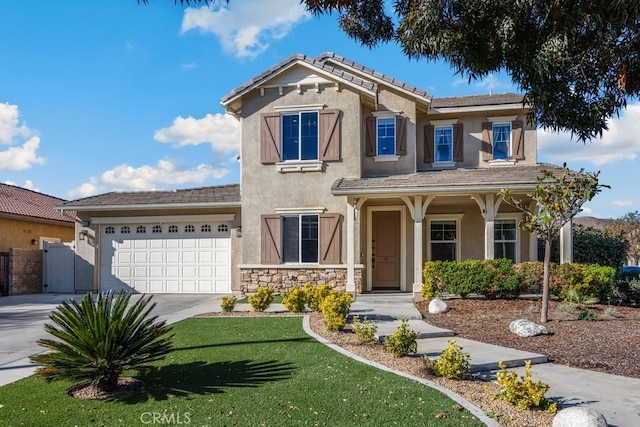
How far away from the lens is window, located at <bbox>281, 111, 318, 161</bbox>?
1593cm

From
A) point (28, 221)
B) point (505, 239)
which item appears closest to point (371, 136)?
point (505, 239)

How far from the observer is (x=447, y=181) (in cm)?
1403

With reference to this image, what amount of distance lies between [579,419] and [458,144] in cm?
1292

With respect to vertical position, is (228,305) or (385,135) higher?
(385,135)

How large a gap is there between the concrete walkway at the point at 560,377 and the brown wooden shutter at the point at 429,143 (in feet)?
25.4

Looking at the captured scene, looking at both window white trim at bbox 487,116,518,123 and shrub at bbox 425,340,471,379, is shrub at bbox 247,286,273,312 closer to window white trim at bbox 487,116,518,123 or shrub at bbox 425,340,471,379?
shrub at bbox 425,340,471,379

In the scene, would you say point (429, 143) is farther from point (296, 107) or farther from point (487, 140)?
point (296, 107)

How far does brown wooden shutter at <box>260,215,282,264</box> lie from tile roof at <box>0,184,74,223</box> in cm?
1012

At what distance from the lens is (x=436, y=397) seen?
560 centimetres

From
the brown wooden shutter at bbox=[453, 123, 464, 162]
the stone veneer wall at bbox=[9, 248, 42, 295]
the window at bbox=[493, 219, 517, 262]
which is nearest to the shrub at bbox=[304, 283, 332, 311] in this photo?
the window at bbox=[493, 219, 517, 262]

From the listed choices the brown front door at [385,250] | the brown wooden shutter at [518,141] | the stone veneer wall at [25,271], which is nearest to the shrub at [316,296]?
the brown front door at [385,250]

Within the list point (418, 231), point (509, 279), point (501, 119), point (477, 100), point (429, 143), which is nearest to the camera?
point (509, 279)

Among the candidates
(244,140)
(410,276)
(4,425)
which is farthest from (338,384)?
(244,140)

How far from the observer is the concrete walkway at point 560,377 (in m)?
5.59
